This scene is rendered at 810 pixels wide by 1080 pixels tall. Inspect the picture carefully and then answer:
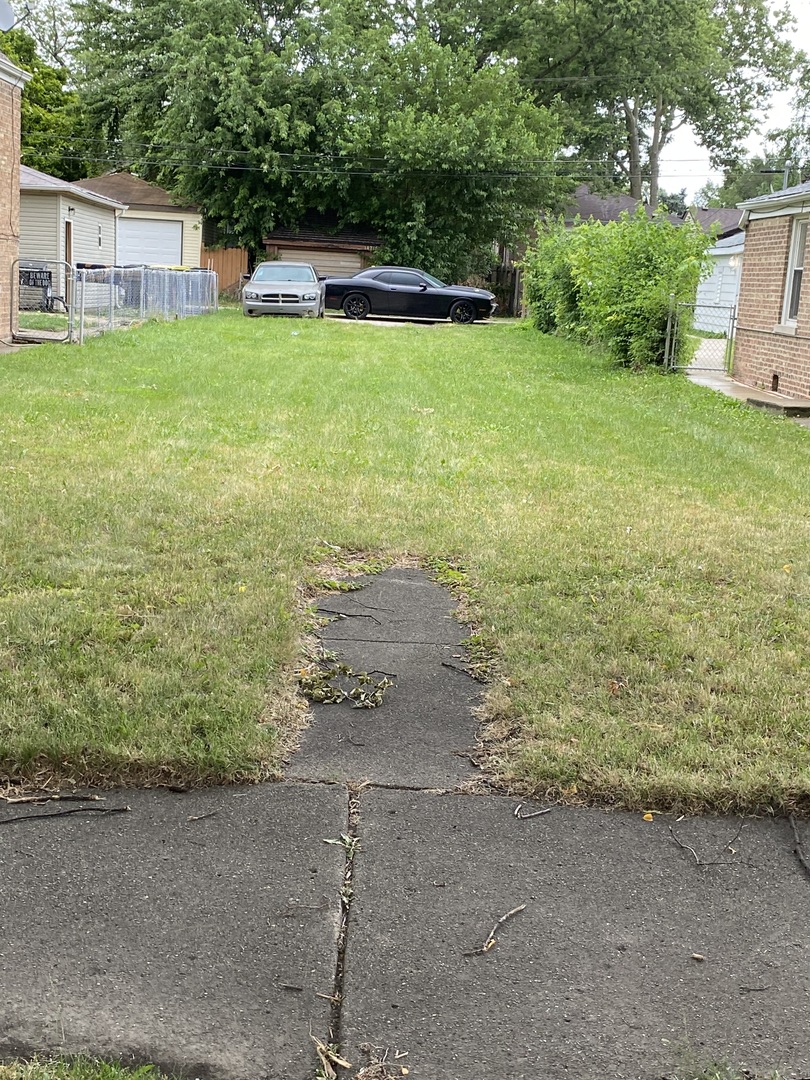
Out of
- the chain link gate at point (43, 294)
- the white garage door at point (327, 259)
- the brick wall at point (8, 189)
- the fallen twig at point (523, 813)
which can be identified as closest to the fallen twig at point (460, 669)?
the fallen twig at point (523, 813)

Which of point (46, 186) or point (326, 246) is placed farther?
point (326, 246)

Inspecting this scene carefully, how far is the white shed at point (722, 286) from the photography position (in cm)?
3381

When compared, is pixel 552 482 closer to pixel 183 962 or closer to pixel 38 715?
pixel 38 715

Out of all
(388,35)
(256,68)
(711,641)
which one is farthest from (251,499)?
(388,35)

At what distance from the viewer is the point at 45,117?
4272 cm

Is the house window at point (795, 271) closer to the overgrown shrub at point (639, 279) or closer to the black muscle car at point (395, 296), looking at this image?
the overgrown shrub at point (639, 279)

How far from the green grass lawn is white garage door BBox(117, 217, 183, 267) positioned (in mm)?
28640

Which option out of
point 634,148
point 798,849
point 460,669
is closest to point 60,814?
point 460,669

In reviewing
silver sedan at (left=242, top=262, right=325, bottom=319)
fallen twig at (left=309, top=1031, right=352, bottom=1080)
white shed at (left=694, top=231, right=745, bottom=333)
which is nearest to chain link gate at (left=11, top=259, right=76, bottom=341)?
silver sedan at (left=242, top=262, right=325, bottom=319)

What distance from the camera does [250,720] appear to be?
367 cm

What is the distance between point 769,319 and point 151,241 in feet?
94.1

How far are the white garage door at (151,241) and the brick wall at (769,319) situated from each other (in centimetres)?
2663

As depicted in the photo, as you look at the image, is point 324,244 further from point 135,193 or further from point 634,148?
point 634,148

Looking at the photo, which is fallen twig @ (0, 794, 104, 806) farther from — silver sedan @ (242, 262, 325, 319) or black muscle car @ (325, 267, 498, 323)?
black muscle car @ (325, 267, 498, 323)
